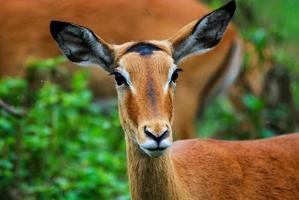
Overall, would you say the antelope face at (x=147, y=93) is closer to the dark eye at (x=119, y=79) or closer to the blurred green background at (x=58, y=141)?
the dark eye at (x=119, y=79)

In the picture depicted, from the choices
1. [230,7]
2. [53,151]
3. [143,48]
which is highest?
[230,7]

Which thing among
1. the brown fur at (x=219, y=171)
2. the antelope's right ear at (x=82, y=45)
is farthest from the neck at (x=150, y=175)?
the antelope's right ear at (x=82, y=45)

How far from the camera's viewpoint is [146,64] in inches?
229

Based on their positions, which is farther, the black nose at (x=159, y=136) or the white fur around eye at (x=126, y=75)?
the white fur around eye at (x=126, y=75)

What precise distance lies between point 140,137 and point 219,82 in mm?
4545

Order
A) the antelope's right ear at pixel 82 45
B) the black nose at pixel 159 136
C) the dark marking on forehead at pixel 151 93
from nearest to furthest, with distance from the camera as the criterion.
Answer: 1. the black nose at pixel 159 136
2. the dark marking on forehead at pixel 151 93
3. the antelope's right ear at pixel 82 45

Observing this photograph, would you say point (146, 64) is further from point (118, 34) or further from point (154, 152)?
point (118, 34)

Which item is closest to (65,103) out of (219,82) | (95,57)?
(95,57)

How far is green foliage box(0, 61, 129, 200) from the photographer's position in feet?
24.9

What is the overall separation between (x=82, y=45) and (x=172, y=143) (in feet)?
2.84

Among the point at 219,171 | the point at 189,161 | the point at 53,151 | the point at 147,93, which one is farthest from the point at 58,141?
the point at 147,93

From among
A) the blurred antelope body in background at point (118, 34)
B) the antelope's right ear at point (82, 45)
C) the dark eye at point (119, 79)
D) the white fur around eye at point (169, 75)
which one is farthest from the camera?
the blurred antelope body in background at point (118, 34)

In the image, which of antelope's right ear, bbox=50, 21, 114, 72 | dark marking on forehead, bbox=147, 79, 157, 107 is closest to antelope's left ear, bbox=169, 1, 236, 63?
antelope's right ear, bbox=50, 21, 114, 72

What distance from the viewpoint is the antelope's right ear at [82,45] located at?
617cm
